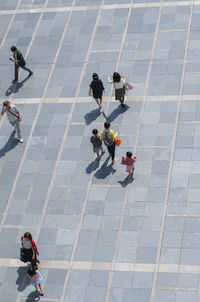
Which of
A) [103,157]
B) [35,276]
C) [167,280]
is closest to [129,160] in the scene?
[103,157]

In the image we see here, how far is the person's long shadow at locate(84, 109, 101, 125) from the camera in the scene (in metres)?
20.3

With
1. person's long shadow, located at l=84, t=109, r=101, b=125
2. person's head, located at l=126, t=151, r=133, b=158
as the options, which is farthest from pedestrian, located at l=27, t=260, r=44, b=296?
person's long shadow, located at l=84, t=109, r=101, b=125

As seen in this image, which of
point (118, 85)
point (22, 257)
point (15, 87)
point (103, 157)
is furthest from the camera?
point (15, 87)

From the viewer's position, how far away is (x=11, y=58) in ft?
71.6

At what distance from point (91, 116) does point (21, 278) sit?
638 centimetres

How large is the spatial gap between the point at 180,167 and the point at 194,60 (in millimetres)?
5188

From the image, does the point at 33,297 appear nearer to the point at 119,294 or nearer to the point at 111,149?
the point at 119,294

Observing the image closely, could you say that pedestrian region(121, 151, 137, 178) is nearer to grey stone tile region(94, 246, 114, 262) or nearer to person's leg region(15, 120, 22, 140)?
grey stone tile region(94, 246, 114, 262)

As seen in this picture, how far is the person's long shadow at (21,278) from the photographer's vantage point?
16245mm

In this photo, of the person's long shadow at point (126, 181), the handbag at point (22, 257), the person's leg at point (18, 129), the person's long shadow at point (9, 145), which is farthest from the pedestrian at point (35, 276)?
the person's leg at point (18, 129)

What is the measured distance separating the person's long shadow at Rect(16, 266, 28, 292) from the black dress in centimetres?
629

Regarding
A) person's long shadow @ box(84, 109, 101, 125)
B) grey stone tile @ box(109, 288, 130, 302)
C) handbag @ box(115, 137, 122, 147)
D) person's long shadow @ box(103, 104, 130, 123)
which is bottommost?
grey stone tile @ box(109, 288, 130, 302)

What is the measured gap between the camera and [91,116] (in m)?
20.4

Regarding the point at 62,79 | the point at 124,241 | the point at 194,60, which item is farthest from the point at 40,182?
the point at 194,60
